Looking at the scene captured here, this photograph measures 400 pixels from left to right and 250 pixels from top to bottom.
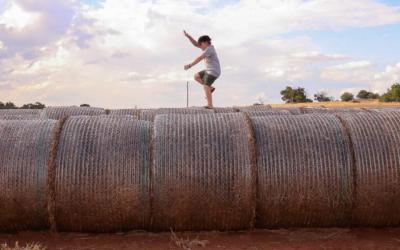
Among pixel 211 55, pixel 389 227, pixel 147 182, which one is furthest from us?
pixel 211 55

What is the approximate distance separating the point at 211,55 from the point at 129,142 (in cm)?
677

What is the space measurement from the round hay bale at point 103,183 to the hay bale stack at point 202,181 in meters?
0.18

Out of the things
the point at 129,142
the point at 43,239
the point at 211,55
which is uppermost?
the point at 211,55

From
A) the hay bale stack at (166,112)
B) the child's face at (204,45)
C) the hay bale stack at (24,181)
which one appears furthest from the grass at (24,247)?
the child's face at (204,45)

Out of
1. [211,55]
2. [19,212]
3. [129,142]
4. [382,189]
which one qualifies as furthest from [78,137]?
[211,55]

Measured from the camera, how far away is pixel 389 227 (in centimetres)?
652

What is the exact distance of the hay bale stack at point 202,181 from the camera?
6.03m

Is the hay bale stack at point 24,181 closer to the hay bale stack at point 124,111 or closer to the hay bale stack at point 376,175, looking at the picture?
the hay bale stack at point 376,175

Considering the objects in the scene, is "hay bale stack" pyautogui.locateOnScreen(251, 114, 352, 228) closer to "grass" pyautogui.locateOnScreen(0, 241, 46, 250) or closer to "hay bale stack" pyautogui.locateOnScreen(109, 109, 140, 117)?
"grass" pyautogui.locateOnScreen(0, 241, 46, 250)

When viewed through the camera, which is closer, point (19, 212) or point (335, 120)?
point (19, 212)

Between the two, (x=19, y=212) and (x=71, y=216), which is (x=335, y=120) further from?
(x=19, y=212)

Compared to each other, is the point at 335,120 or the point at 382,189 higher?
the point at 335,120

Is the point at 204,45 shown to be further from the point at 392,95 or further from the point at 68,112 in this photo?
the point at 392,95

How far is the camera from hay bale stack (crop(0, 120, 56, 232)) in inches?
239
